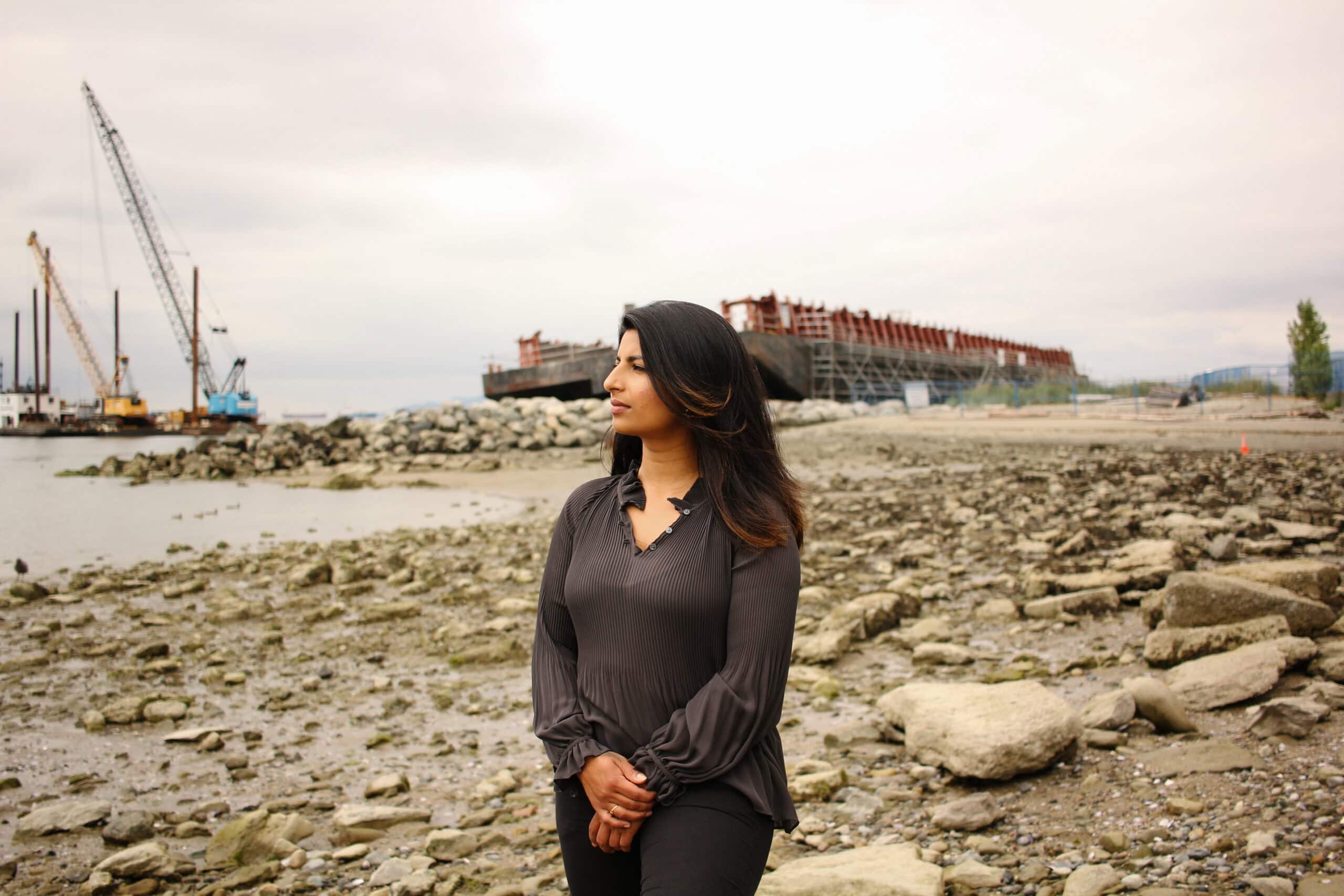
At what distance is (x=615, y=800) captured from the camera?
1.69 metres

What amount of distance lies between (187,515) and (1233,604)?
18.8 m

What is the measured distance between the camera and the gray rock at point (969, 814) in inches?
132

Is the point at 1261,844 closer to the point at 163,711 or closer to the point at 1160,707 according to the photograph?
the point at 1160,707

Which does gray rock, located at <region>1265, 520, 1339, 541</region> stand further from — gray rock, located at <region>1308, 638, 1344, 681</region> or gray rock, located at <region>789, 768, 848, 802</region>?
gray rock, located at <region>789, 768, 848, 802</region>

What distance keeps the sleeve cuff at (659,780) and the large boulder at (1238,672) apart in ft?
10.9

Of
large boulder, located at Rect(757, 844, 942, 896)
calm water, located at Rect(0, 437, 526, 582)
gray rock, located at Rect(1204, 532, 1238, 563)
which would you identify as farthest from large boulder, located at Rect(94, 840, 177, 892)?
calm water, located at Rect(0, 437, 526, 582)

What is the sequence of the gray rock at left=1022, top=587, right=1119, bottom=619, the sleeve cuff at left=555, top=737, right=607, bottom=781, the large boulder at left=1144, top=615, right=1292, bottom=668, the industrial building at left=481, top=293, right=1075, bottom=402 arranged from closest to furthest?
the sleeve cuff at left=555, top=737, right=607, bottom=781
the large boulder at left=1144, top=615, right=1292, bottom=668
the gray rock at left=1022, top=587, right=1119, bottom=619
the industrial building at left=481, top=293, right=1075, bottom=402

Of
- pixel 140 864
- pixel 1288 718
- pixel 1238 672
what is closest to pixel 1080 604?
pixel 1238 672

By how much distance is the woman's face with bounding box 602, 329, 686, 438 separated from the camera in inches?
75.0

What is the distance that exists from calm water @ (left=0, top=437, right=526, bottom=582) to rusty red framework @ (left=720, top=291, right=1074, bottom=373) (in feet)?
53.9

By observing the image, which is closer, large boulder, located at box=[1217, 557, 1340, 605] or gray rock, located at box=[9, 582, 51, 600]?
large boulder, located at box=[1217, 557, 1340, 605]

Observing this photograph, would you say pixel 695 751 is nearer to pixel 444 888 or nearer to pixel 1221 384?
pixel 444 888

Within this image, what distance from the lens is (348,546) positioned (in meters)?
12.4

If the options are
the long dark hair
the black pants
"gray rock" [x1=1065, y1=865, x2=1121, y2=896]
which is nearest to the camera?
the black pants
